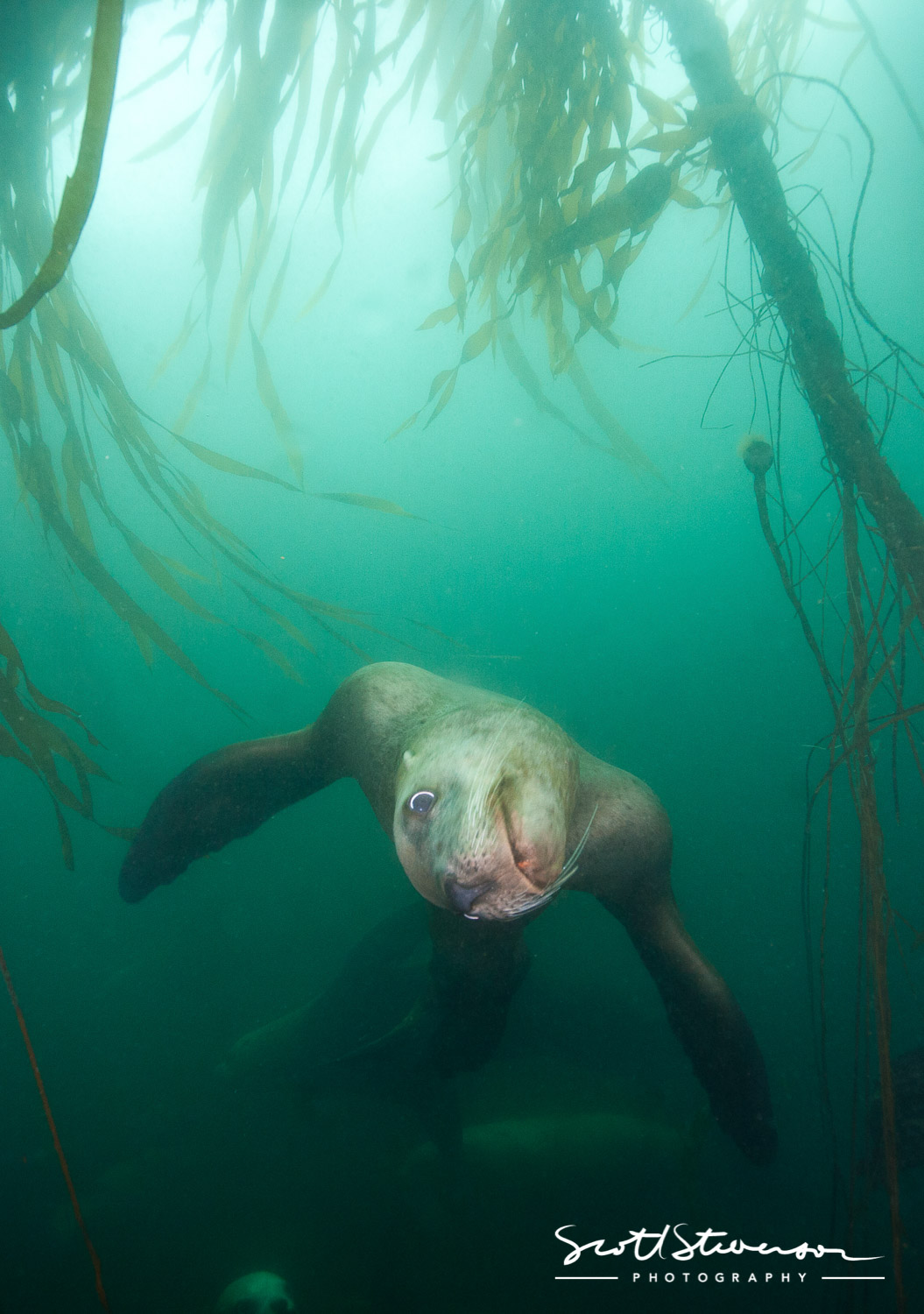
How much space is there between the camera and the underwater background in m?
3.19

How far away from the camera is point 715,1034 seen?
85.7 inches

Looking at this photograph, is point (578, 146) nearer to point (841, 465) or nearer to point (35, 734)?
point (841, 465)

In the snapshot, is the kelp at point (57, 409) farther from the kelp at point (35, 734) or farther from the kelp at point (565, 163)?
the kelp at point (565, 163)

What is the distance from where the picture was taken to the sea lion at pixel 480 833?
1.32 metres

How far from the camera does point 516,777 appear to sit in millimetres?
1453

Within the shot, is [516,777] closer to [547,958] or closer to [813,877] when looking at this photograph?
[547,958]

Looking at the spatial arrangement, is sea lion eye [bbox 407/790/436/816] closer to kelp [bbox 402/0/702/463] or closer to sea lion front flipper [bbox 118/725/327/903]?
sea lion front flipper [bbox 118/725/327/903]

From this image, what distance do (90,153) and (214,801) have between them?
2.37 m

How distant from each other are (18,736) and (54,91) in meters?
2.65

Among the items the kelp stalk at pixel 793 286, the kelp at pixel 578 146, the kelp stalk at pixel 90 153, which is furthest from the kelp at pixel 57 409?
the kelp stalk at pixel 793 286

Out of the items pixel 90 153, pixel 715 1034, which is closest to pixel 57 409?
pixel 90 153

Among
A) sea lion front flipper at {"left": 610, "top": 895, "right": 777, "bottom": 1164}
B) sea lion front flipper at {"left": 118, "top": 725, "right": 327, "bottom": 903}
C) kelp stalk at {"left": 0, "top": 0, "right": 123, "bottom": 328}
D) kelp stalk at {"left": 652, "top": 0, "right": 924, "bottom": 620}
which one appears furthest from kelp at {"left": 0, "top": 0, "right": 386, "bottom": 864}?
sea lion front flipper at {"left": 610, "top": 895, "right": 777, "bottom": 1164}

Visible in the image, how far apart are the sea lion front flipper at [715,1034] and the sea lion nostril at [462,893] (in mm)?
1249

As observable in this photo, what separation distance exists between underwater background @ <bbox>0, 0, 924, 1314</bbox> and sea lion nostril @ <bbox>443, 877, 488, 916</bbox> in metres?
1.15
